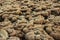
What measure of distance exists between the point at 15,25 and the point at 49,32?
225 millimetres

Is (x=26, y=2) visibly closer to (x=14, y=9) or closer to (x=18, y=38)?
(x=14, y=9)

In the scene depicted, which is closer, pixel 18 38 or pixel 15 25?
pixel 18 38

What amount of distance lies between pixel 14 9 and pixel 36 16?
0.22 m

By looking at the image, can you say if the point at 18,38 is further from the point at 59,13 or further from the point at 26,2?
the point at 26,2

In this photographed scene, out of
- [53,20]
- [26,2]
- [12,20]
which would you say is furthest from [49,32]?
[26,2]

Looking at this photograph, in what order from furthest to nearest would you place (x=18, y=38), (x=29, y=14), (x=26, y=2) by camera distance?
(x=26, y=2)
(x=29, y=14)
(x=18, y=38)

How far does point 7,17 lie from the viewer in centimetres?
125

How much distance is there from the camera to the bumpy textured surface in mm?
981

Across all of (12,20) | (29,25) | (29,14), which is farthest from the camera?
(29,14)

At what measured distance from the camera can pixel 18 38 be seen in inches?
38.0

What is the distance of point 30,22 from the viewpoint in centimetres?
114

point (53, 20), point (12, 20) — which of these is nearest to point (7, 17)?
point (12, 20)

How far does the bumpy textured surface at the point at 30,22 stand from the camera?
0.98 m

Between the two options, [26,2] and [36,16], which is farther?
[26,2]
